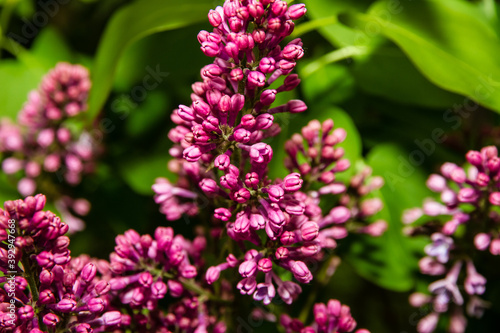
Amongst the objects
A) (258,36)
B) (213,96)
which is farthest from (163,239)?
(258,36)

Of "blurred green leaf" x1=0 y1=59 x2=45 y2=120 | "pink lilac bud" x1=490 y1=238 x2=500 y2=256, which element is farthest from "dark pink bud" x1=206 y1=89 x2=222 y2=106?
"blurred green leaf" x1=0 y1=59 x2=45 y2=120

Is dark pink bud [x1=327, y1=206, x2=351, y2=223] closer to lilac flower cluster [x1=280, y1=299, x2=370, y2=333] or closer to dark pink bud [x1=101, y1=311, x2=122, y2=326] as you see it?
lilac flower cluster [x1=280, y1=299, x2=370, y2=333]

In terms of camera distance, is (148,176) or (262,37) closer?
(262,37)

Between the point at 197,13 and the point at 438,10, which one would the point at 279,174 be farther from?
the point at 438,10

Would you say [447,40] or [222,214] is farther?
[447,40]

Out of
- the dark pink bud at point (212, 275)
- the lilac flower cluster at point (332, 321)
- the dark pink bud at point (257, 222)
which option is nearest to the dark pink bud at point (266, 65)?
the dark pink bud at point (257, 222)

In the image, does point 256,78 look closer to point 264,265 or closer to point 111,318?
point 264,265

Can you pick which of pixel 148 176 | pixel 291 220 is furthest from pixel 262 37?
pixel 148 176
